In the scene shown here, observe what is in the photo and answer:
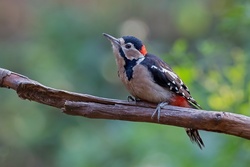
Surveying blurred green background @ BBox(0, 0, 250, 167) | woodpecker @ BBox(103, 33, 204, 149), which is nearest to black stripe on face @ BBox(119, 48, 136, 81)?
woodpecker @ BBox(103, 33, 204, 149)

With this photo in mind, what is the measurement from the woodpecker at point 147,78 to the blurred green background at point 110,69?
39 centimetres

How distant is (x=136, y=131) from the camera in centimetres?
346

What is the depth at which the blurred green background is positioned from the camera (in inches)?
121

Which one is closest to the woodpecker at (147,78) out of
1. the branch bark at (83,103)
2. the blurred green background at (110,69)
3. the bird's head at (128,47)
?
the bird's head at (128,47)

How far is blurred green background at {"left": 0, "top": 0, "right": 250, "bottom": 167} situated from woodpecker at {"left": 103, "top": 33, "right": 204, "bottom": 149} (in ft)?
1.29

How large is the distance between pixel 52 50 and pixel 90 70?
0.37 m

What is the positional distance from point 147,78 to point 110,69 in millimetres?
2260

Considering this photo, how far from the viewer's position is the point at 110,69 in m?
4.80

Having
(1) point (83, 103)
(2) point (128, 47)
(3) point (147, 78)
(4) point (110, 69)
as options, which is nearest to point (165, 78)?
(3) point (147, 78)

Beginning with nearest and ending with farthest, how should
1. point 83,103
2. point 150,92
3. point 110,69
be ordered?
point 83,103, point 150,92, point 110,69

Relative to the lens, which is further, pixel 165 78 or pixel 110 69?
pixel 110 69

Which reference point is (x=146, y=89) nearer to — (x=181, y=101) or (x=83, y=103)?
(x=181, y=101)

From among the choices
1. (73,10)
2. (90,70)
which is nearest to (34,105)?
(90,70)

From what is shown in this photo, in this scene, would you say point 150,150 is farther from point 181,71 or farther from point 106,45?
point 106,45
